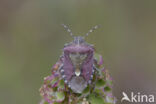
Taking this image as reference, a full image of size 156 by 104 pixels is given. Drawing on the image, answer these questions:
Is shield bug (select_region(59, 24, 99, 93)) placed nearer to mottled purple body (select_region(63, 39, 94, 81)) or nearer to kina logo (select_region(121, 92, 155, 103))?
mottled purple body (select_region(63, 39, 94, 81))

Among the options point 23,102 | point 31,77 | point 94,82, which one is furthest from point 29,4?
point 94,82

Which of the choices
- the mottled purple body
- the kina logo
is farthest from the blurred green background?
the mottled purple body

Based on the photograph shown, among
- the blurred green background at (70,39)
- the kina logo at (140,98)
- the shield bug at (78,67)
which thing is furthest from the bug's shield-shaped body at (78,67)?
the kina logo at (140,98)

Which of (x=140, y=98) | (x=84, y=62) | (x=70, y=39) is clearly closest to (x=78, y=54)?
(x=84, y=62)

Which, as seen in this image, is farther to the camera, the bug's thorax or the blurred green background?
the blurred green background

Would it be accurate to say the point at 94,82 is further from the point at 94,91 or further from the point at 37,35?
the point at 37,35

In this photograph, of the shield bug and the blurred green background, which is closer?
the shield bug

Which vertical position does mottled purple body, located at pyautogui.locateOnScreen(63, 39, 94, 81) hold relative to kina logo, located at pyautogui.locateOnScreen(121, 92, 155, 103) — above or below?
above

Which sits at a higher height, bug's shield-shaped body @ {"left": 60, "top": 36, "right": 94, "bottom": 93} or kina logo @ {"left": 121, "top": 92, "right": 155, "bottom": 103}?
bug's shield-shaped body @ {"left": 60, "top": 36, "right": 94, "bottom": 93}

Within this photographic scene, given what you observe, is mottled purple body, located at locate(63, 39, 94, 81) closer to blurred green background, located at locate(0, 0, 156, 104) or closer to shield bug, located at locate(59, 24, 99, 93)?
shield bug, located at locate(59, 24, 99, 93)
